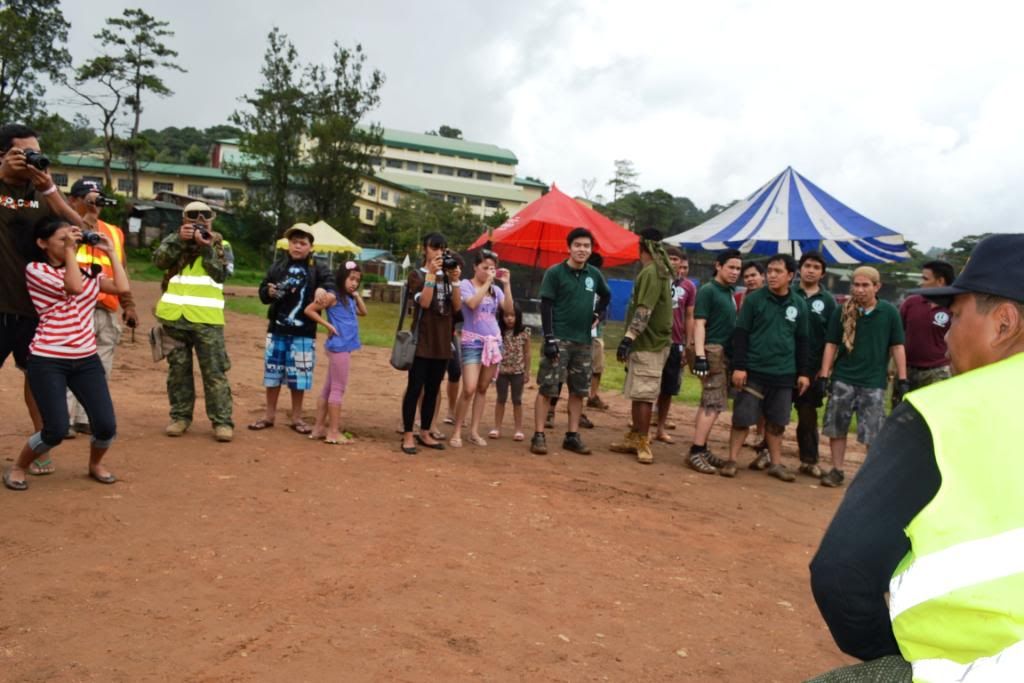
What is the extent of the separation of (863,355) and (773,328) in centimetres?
83

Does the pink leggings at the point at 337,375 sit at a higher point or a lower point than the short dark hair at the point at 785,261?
lower

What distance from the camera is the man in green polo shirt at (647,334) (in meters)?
7.86

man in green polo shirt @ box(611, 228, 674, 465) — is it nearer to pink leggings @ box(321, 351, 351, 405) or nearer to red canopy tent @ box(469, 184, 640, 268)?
pink leggings @ box(321, 351, 351, 405)

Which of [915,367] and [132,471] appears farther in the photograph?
[915,367]

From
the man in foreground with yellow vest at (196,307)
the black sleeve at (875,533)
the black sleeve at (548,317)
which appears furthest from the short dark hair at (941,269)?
the black sleeve at (875,533)

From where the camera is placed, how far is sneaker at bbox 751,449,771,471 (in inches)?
324

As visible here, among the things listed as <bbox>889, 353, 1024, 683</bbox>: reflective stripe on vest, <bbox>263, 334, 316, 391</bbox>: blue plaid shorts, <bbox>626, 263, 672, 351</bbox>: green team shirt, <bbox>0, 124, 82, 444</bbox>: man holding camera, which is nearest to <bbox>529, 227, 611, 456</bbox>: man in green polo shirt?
<bbox>626, 263, 672, 351</bbox>: green team shirt

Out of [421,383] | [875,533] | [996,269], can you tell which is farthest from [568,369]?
[875,533]

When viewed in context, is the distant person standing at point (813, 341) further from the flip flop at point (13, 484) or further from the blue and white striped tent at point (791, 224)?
the flip flop at point (13, 484)

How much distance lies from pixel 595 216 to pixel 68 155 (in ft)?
201

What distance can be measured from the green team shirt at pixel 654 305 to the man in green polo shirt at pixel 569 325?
0.44 metres

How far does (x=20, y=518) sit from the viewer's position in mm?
4672

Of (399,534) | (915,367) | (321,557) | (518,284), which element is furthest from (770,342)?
(518,284)

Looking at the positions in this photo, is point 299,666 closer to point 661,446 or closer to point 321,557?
point 321,557
